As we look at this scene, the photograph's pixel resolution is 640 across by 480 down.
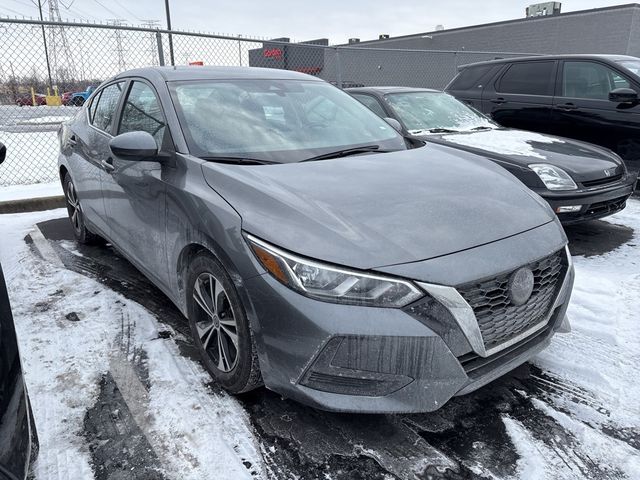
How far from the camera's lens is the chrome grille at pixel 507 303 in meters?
1.92

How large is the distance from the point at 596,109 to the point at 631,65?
800mm

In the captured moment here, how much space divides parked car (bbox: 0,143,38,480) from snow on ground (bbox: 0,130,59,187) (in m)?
6.87

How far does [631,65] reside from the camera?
243 inches

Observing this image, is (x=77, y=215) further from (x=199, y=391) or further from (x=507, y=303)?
(x=507, y=303)

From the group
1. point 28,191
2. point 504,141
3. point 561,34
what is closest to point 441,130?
point 504,141

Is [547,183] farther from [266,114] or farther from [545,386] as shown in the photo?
[266,114]

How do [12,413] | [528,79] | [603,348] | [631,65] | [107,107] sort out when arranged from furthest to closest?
[528,79] → [631,65] → [107,107] → [603,348] → [12,413]

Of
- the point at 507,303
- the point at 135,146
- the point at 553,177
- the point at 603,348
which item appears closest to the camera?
the point at 507,303

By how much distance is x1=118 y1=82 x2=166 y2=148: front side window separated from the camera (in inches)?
112

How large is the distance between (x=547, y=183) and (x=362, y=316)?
122 inches

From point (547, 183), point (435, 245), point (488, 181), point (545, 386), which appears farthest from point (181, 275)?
point (547, 183)

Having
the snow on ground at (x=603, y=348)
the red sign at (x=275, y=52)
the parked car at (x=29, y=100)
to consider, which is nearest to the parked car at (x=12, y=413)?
the snow on ground at (x=603, y=348)

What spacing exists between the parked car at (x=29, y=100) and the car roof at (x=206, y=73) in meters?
7.00

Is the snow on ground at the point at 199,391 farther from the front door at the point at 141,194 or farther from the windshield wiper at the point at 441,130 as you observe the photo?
the windshield wiper at the point at 441,130
